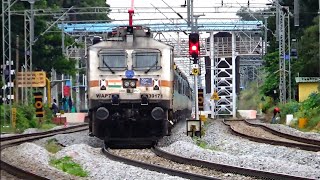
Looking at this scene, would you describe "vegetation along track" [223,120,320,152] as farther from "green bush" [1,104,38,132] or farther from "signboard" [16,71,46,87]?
"signboard" [16,71,46,87]

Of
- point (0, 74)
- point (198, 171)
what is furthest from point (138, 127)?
point (0, 74)

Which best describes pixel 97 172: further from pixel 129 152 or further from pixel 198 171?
pixel 129 152

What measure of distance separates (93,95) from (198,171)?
6.73 metres

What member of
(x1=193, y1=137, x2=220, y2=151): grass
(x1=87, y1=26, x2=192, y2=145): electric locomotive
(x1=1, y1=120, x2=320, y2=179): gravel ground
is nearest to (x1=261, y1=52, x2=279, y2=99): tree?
(x1=193, y1=137, x2=220, y2=151): grass

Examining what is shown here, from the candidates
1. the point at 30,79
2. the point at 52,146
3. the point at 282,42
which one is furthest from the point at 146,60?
the point at 282,42

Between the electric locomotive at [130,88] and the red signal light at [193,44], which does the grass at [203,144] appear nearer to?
the electric locomotive at [130,88]

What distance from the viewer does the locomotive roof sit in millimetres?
22656

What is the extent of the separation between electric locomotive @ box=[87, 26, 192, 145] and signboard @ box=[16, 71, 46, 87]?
67.7 ft

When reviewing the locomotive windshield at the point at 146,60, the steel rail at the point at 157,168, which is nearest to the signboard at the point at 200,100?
the locomotive windshield at the point at 146,60

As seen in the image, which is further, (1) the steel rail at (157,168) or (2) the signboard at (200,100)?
(2) the signboard at (200,100)

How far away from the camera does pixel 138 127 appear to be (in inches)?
896

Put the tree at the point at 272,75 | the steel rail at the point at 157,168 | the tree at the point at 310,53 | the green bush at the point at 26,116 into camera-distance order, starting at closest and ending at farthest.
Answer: the steel rail at the point at 157,168 → the green bush at the point at 26,116 → the tree at the point at 310,53 → the tree at the point at 272,75

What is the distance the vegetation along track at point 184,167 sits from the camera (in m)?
14.6

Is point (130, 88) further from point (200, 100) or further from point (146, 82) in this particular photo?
point (200, 100)
